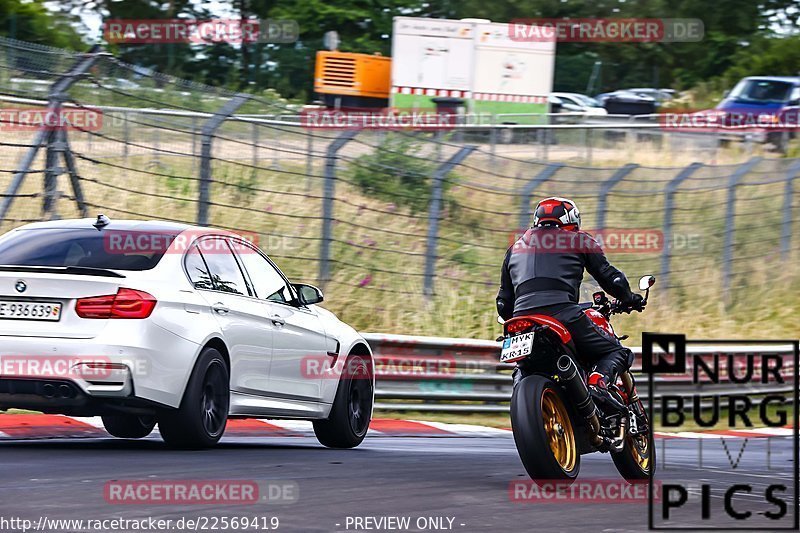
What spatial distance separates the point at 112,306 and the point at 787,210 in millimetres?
13844

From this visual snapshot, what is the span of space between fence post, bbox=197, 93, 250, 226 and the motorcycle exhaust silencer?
7381mm

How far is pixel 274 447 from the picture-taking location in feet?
33.8

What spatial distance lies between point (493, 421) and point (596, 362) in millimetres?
6674

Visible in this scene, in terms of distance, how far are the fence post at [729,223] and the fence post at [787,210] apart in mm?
552

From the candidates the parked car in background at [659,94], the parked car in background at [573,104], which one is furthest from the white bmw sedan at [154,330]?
the parked car in background at [659,94]

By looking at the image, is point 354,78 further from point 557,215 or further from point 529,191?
point 557,215

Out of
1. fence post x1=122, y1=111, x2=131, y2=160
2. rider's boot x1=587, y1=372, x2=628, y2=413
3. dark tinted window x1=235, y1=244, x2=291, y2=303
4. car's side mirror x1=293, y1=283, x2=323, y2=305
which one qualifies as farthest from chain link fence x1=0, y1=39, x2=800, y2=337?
rider's boot x1=587, y1=372, x2=628, y2=413

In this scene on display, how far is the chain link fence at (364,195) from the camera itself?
48.0ft

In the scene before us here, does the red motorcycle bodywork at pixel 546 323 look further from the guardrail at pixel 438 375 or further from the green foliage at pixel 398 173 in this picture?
the green foliage at pixel 398 173

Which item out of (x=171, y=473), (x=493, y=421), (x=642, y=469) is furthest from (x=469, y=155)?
(x=171, y=473)

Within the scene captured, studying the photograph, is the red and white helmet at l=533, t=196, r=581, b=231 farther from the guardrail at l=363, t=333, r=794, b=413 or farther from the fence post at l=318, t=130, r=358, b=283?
the fence post at l=318, t=130, r=358, b=283

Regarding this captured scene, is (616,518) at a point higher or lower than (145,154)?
lower

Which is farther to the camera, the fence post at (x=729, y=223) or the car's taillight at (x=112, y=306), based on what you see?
the fence post at (x=729, y=223)

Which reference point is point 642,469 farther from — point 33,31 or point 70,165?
point 33,31
